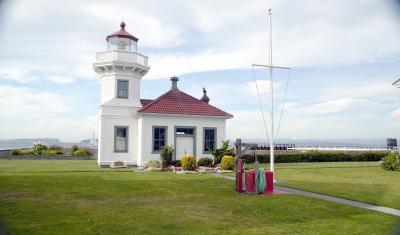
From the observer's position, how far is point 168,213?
866 cm

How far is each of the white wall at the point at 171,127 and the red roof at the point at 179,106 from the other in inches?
13.3

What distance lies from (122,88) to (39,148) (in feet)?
47.6

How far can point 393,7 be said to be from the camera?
3.12 m

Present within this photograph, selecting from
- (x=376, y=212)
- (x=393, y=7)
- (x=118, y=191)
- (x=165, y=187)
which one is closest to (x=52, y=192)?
(x=118, y=191)

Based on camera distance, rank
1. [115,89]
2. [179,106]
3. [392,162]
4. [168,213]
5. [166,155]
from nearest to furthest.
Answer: [168,213] → [392,162] → [166,155] → [115,89] → [179,106]

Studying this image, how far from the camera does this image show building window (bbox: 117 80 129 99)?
23891 mm

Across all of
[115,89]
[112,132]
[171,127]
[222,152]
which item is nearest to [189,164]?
[222,152]

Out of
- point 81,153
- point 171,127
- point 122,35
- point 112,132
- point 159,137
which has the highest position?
point 122,35

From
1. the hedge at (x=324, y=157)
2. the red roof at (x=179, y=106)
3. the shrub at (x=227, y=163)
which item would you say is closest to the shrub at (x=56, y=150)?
the red roof at (x=179, y=106)

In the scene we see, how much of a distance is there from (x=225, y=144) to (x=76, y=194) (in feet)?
43.5

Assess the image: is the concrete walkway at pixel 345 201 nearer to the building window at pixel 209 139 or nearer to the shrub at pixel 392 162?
the shrub at pixel 392 162

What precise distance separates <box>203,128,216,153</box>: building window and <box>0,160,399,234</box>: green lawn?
1178 centimetres

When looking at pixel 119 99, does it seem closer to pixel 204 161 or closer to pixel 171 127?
pixel 171 127

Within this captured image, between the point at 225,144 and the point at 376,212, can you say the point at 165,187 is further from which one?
the point at 225,144
